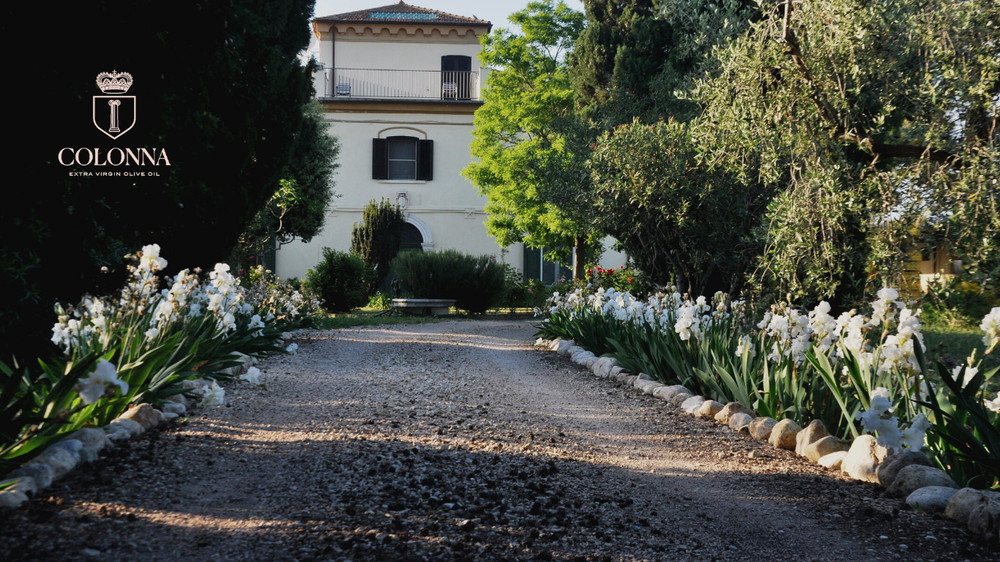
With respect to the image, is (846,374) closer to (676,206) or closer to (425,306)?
(676,206)

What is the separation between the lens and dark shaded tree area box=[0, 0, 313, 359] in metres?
3.88

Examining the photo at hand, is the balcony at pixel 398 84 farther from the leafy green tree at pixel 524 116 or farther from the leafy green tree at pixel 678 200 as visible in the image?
the leafy green tree at pixel 678 200

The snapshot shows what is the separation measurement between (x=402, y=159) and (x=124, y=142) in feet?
56.1

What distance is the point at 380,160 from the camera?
21.2 metres

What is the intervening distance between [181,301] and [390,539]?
10.2 feet

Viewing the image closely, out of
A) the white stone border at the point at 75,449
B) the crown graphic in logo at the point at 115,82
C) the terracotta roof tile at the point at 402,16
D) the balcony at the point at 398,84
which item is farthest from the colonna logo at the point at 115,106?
the terracotta roof tile at the point at 402,16

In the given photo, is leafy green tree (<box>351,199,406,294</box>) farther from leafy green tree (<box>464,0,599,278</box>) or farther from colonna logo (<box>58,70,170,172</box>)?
colonna logo (<box>58,70,170,172</box>)

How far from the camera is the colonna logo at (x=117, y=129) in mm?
4422

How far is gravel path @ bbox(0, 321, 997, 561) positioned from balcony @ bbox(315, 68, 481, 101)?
17.9 m

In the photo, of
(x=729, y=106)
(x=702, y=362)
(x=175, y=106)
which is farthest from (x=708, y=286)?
(x=175, y=106)

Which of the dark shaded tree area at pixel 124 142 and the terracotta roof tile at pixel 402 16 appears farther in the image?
the terracotta roof tile at pixel 402 16

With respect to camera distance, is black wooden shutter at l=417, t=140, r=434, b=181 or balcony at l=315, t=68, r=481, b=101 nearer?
black wooden shutter at l=417, t=140, r=434, b=181

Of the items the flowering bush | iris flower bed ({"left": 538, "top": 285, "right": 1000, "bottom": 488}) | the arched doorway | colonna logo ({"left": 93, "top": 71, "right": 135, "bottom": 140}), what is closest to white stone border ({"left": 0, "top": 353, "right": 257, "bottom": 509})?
colonna logo ({"left": 93, "top": 71, "right": 135, "bottom": 140})

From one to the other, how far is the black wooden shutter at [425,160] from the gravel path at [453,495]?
54.9ft
